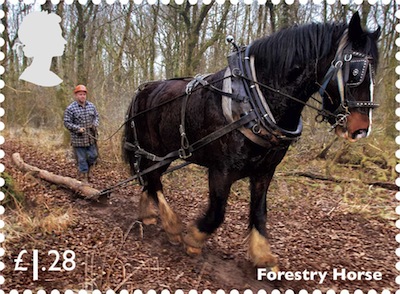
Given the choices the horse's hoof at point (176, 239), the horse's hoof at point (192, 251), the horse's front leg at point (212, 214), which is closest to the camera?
the horse's front leg at point (212, 214)

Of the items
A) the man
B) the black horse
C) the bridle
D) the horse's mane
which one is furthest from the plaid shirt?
the bridle

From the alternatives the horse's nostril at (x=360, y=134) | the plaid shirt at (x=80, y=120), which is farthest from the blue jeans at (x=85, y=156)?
the horse's nostril at (x=360, y=134)

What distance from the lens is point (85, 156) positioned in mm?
5633

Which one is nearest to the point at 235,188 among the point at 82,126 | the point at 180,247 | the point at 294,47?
the point at 180,247

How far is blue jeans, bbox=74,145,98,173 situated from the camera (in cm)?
559

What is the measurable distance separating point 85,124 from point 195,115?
2921 millimetres

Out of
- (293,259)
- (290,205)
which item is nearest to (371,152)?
(290,205)

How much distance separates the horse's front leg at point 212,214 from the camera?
10.0ft

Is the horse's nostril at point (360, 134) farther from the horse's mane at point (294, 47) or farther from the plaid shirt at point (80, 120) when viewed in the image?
the plaid shirt at point (80, 120)

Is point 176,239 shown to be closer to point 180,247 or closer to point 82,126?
point 180,247

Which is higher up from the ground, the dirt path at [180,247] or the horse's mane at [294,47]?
the horse's mane at [294,47]

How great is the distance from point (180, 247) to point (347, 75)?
7.90ft

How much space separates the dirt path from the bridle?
1517 mm

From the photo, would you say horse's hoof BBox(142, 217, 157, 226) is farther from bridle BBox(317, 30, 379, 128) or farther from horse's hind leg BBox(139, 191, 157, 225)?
bridle BBox(317, 30, 379, 128)
